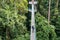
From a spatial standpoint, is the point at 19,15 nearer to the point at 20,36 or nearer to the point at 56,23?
the point at 20,36

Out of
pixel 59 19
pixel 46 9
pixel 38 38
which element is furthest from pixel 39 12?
pixel 38 38

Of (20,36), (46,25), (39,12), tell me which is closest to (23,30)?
(20,36)

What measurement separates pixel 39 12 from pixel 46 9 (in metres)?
0.42

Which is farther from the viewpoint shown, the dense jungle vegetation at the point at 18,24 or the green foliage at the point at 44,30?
the green foliage at the point at 44,30

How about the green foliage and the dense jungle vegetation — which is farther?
the green foliage

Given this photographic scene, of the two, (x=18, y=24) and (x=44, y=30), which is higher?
(x=18, y=24)

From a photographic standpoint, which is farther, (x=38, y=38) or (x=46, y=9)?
(x=46, y=9)

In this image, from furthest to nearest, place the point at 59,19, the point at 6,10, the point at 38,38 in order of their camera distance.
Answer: the point at 59,19 → the point at 38,38 → the point at 6,10

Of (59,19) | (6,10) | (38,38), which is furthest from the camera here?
(59,19)

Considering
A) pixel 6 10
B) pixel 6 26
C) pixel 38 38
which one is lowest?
pixel 38 38

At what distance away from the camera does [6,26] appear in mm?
10867

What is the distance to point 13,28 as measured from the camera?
10.8m

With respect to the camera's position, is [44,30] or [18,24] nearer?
[18,24]

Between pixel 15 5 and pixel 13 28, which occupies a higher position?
pixel 15 5
